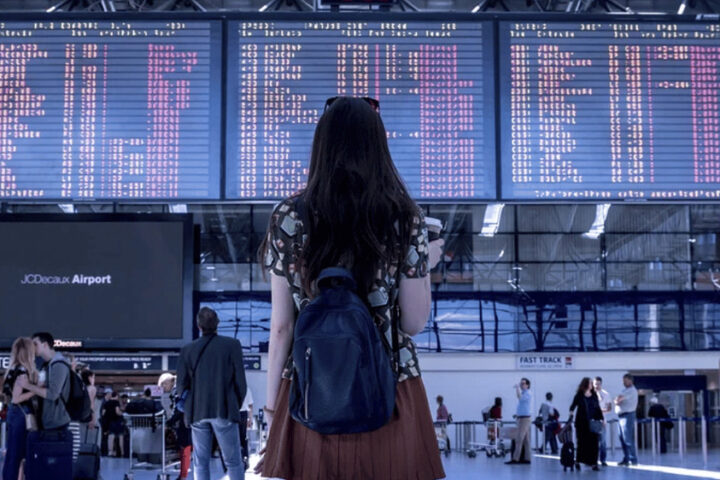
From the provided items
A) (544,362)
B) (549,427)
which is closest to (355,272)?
(549,427)

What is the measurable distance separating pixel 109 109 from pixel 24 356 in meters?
3.31

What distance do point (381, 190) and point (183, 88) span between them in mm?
8196

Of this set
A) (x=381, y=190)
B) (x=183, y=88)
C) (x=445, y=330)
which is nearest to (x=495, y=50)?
(x=183, y=88)

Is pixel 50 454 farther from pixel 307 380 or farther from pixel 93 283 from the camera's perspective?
pixel 307 380

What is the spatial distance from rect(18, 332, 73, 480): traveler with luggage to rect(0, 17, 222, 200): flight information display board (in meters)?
2.74

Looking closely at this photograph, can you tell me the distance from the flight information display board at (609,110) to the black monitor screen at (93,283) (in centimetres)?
473

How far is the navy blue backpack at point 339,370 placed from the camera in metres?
2.10

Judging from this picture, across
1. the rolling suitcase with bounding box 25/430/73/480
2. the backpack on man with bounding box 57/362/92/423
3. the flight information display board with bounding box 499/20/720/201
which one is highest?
the flight information display board with bounding box 499/20/720/201

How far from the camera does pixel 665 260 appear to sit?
98.5 ft

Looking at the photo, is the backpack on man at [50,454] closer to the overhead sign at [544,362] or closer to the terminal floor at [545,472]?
the terminal floor at [545,472]

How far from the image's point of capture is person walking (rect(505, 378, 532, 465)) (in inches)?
639

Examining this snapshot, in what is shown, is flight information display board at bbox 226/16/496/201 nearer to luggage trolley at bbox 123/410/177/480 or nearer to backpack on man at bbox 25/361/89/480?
luggage trolley at bbox 123/410/177/480

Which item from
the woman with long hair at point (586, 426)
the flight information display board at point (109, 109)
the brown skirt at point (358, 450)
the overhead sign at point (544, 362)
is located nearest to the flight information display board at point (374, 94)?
the flight information display board at point (109, 109)

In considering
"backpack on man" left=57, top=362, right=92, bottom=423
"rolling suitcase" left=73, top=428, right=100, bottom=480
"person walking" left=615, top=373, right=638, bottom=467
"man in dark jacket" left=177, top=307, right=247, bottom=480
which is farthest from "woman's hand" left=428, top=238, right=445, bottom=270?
"person walking" left=615, top=373, right=638, bottom=467
